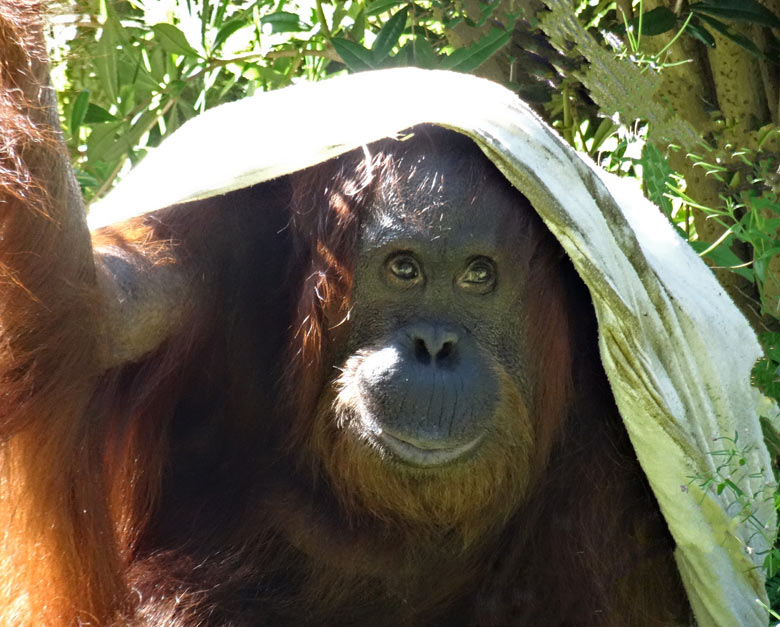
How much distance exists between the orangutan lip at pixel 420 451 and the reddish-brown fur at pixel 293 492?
0.24 feet

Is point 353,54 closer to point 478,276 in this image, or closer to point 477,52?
point 477,52

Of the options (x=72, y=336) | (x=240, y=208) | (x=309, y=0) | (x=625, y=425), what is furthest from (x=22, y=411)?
(x=309, y=0)

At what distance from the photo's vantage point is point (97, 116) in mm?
3773

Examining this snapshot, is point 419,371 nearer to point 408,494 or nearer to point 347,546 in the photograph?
point 408,494

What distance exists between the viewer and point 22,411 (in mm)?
2068

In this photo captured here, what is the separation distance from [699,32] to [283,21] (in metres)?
1.17

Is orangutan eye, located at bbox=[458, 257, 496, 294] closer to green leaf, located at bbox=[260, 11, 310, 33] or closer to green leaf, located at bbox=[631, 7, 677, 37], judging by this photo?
green leaf, located at bbox=[631, 7, 677, 37]

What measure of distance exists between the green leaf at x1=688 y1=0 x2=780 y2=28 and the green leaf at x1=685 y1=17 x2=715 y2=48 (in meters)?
0.05

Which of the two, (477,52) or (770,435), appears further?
(477,52)

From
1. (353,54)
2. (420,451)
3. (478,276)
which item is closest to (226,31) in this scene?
(353,54)

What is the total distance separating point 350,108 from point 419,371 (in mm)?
561

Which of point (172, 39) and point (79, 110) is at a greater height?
point (172, 39)

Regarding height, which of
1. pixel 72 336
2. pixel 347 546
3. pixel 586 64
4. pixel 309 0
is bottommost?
pixel 347 546

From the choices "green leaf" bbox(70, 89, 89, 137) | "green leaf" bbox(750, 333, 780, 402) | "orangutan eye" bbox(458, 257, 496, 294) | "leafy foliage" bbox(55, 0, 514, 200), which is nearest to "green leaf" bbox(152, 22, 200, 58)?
"leafy foliage" bbox(55, 0, 514, 200)
